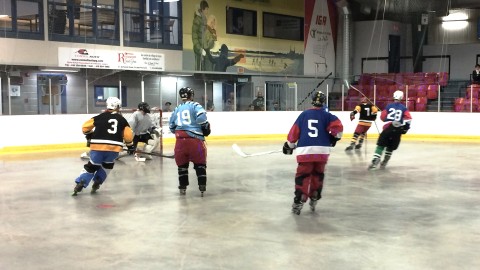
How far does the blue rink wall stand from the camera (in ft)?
39.4

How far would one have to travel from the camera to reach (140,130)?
10148mm

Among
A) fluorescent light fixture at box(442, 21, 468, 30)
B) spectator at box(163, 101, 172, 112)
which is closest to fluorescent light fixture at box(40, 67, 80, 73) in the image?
spectator at box(163, 101, 172, 112)

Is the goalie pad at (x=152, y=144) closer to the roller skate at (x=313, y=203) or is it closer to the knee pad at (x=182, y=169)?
the knee pad at (x=182, y=169)

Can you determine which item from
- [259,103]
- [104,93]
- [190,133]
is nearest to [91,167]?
[190,133]

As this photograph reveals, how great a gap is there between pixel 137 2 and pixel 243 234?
13.0m

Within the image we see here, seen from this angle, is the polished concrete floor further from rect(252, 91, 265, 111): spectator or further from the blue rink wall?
rect(252, 91, 265, 111): spectator

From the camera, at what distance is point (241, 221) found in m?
5.17

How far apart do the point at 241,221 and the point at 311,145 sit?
39.8 inches

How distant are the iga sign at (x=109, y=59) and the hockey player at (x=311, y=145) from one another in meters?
10.6

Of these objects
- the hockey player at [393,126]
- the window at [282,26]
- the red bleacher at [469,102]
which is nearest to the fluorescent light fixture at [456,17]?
the window at [282,26]

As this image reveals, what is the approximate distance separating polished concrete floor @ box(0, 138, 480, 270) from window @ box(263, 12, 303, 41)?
39.4 ft

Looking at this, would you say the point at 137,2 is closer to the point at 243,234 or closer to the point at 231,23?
the point at 231,23

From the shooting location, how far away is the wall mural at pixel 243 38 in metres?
17.7

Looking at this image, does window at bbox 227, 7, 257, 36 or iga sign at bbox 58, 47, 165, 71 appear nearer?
iga sign at bbox 58, 47, 165, 71
